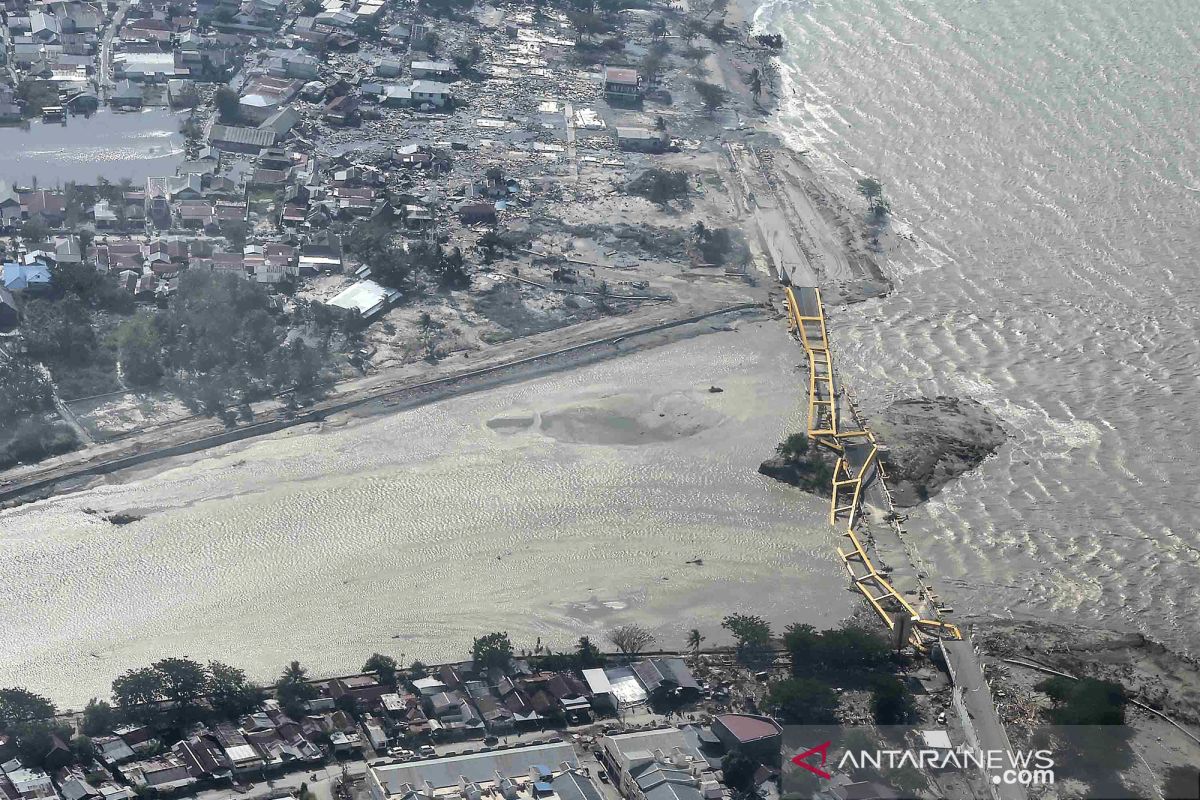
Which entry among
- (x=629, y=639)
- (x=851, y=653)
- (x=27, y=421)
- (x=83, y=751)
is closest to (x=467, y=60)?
(x=27, y=421)

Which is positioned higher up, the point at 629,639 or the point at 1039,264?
the point at 1039,264

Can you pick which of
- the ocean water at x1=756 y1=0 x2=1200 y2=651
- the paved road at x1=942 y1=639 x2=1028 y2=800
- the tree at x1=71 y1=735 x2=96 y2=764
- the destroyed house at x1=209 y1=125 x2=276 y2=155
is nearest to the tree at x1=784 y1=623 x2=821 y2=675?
the paved road at x1=942 y1=639 x2=1028 y2=800

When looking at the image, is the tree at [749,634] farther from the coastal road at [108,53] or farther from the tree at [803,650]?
the coastal road at [108,53]

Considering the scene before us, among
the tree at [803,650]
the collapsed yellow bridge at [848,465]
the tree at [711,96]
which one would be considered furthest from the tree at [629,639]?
the tree at [711,96]

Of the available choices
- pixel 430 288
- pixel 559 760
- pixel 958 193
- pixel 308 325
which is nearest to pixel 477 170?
pixel 430 288

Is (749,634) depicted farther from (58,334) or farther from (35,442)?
(58,334)

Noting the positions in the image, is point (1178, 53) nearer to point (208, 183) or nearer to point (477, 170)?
point (477, 170)
